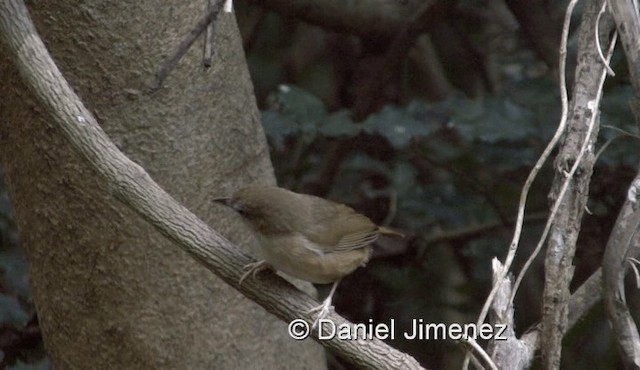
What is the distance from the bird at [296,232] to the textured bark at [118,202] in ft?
0.97

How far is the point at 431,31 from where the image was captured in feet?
14.9

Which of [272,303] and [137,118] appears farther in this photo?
[137,118]

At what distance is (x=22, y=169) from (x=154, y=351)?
610mm

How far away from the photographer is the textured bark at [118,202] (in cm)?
284

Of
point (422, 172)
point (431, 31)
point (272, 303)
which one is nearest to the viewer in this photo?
point (272, 303)

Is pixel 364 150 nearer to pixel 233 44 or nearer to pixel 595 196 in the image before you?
pixel 595 196

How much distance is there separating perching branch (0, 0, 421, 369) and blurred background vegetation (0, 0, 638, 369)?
1387 mm

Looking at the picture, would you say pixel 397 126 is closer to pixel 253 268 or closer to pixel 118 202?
pixel 118 202

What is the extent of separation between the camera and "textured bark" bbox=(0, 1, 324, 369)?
2.84m

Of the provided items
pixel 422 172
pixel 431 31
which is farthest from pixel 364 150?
pixel 431 31

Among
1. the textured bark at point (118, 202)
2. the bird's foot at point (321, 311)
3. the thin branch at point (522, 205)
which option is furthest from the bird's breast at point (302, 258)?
the thin branch at point (522, 205)

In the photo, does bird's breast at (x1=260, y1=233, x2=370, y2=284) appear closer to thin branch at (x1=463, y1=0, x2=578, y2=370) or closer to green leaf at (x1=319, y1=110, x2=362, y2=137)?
thin branch at (x1=463, y1=0, x2=578, y2=370)

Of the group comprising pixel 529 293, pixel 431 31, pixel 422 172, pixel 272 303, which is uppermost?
pixel 272 303

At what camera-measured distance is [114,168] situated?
2223mm
